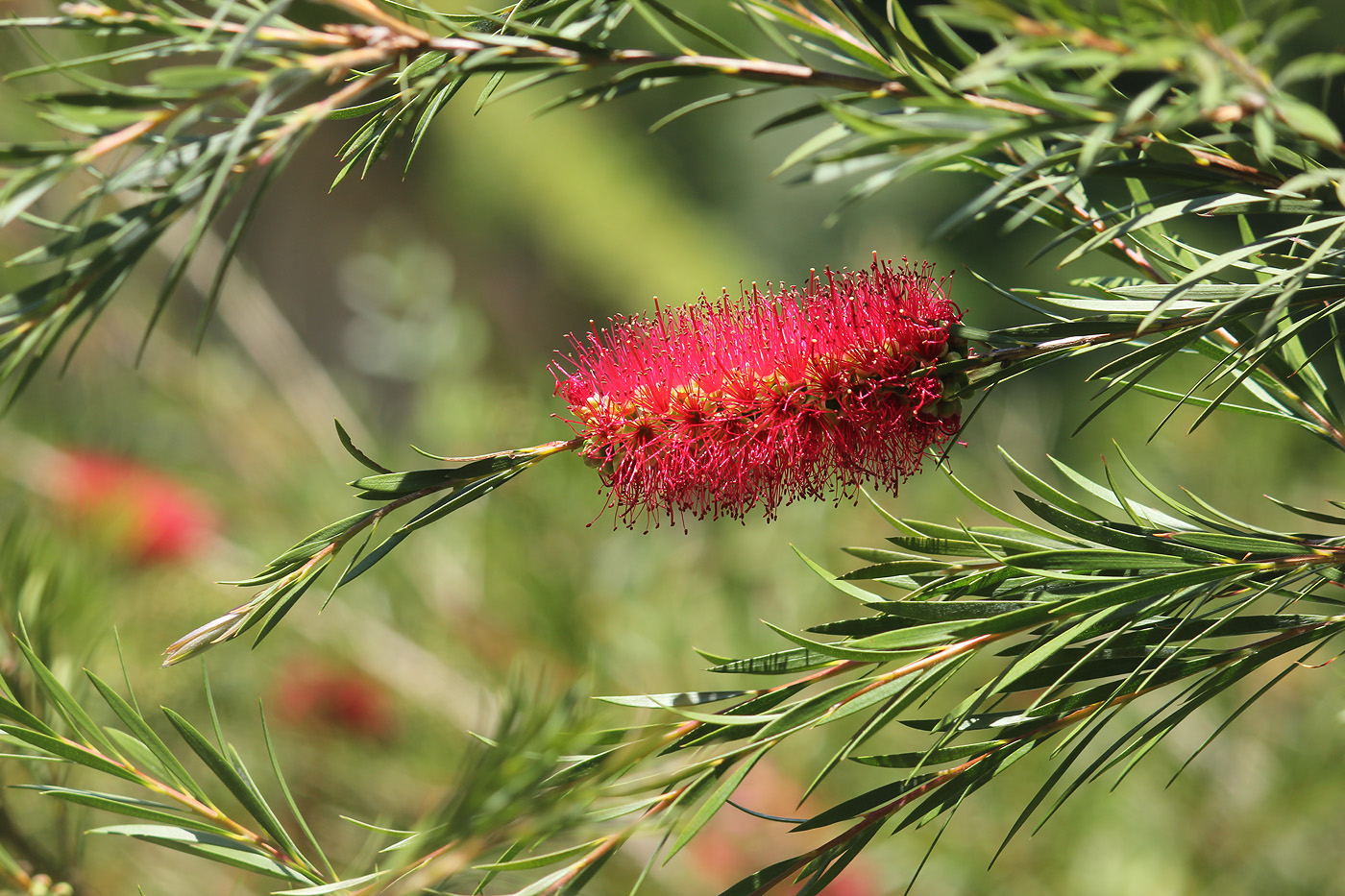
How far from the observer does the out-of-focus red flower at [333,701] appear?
0.84 metres

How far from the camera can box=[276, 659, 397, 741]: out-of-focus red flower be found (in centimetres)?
84

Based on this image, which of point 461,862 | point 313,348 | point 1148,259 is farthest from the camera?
point 313,348

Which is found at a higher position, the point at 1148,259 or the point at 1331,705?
the point at 1148,259

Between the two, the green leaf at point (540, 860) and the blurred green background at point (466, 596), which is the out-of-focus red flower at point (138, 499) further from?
the green leaf at point (540, 860)

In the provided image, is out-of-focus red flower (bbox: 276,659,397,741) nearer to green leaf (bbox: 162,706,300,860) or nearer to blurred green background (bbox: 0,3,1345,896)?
blurred green background (bbox: 0,3,1345,896)

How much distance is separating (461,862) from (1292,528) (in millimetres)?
1103

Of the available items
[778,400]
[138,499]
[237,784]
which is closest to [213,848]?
[237,784]

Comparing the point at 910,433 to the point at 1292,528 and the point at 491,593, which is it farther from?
the point at 1292,528

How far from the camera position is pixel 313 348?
2770mm

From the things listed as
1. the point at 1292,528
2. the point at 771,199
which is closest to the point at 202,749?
the point at 1292,528

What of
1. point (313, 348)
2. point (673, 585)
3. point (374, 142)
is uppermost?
point (374, 142)

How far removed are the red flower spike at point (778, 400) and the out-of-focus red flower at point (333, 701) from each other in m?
0.69

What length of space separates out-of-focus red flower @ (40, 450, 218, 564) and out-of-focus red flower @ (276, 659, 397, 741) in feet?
0.49

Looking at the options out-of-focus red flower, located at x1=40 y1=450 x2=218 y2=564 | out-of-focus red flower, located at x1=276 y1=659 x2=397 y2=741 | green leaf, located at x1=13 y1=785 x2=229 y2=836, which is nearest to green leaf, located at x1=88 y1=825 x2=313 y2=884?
green leaf, located at x1=13 y1=785 x2=229 y2=836
